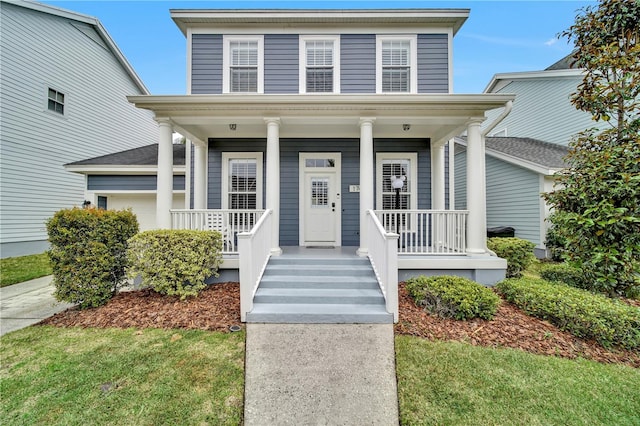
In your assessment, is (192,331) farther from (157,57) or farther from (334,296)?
(157,57)

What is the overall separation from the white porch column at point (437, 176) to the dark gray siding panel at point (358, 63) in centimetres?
→ 249

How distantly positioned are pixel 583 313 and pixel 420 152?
4.59 metres

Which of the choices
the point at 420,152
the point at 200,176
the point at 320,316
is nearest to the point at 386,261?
the point at 320,316

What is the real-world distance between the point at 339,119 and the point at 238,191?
3238 millimetres

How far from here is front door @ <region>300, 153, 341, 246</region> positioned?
270 inches

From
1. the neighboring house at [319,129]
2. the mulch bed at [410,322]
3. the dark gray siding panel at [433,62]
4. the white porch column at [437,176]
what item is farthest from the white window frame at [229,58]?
the mulch bed at [410,322]

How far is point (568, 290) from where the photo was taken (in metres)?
4.02

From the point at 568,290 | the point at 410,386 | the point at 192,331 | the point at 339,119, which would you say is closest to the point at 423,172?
the point at 339,119

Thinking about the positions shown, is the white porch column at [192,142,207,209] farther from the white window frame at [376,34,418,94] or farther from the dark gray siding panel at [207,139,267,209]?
the white window frame at [376,34,418,94]

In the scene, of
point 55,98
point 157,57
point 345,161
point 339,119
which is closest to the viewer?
point 339,119

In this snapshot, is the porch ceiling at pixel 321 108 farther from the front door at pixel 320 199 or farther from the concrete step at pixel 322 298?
the concrete step at pixel 322 298

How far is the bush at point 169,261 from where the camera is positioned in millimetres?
4191

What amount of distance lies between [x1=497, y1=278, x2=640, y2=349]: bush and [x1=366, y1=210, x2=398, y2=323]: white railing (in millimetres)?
2126

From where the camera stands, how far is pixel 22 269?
6.94 metres
